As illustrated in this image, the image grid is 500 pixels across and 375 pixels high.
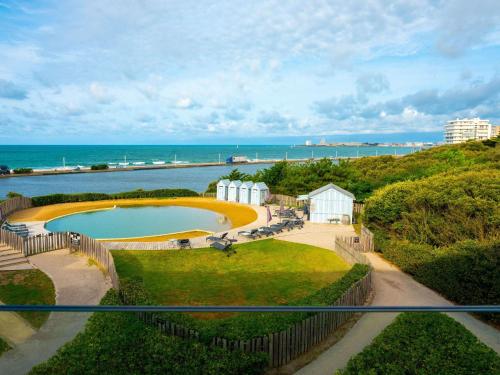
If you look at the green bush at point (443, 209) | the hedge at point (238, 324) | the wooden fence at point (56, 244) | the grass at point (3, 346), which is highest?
the green bush at point (443, 209)

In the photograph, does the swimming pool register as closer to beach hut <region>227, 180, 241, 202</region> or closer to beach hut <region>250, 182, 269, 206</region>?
beach hut <region>227, 180, 241, 202</region>

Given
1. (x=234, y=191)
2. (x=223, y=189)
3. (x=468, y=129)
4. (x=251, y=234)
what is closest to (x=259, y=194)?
(x=234, y=191)

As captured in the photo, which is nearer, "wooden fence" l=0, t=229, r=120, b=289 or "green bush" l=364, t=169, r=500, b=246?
"green bush" l=364, t=169, r=500, b=246

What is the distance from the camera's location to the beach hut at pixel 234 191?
3903cm

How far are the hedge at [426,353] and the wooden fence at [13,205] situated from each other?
29.7 meters

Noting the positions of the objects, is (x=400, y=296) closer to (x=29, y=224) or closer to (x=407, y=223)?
(x=407, y=223)

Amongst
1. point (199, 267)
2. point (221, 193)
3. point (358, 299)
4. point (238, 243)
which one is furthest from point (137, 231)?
point (358, 299)

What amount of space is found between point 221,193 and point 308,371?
3178 cm

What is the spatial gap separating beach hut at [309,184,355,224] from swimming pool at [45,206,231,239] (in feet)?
23.5

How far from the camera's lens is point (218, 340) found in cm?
870

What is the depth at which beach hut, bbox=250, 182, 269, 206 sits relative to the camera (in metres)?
37.2

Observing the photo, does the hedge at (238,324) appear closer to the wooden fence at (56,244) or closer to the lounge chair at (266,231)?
the wooden fence at (56,244)

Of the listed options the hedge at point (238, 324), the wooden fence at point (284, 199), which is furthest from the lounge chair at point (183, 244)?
the wooden fence at point (284, 199)

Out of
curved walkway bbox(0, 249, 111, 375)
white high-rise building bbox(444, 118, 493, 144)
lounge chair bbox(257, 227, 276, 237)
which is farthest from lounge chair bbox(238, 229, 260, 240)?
white high-rise building bbox(444, 118, 493, 144)
